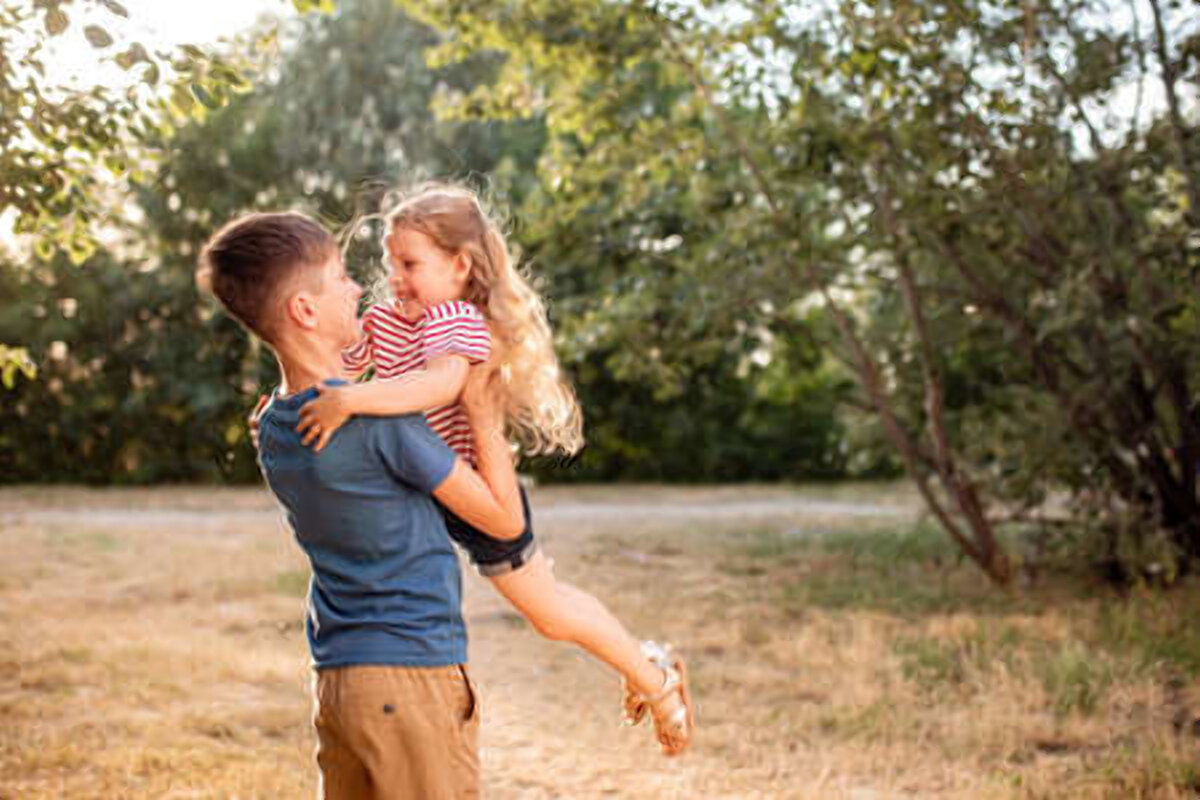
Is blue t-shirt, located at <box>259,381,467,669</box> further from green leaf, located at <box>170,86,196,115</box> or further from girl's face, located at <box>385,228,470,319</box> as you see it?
green leaf, located at <box>170,86,196,115</box>

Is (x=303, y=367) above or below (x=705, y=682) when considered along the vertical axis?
above

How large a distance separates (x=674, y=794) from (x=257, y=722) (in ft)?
6.37

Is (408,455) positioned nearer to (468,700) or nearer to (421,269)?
(468,700)

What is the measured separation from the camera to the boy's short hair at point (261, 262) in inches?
87.6

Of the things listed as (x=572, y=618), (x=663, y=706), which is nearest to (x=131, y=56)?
(x=572, y=618)

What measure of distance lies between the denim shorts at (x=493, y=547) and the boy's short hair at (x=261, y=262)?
2.15ft

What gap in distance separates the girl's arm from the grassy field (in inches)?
99.8

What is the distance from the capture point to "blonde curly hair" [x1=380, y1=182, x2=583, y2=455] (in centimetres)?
265

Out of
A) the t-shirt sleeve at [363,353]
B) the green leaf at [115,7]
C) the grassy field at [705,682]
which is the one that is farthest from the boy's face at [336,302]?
the grassy field at [705,682]

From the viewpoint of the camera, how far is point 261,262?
222cm

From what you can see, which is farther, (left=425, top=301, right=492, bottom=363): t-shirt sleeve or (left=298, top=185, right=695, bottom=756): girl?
(left=298, top=185, right=695, bottom=756): girl

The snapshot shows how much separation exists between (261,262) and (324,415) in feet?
1.03

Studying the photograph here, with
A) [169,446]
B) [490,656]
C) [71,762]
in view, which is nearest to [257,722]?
[71,762]

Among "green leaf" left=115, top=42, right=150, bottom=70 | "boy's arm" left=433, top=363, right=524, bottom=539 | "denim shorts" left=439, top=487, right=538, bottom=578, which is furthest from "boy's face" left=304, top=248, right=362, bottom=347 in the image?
"green leaf" left=115, top=42, right=150, bottom=70
